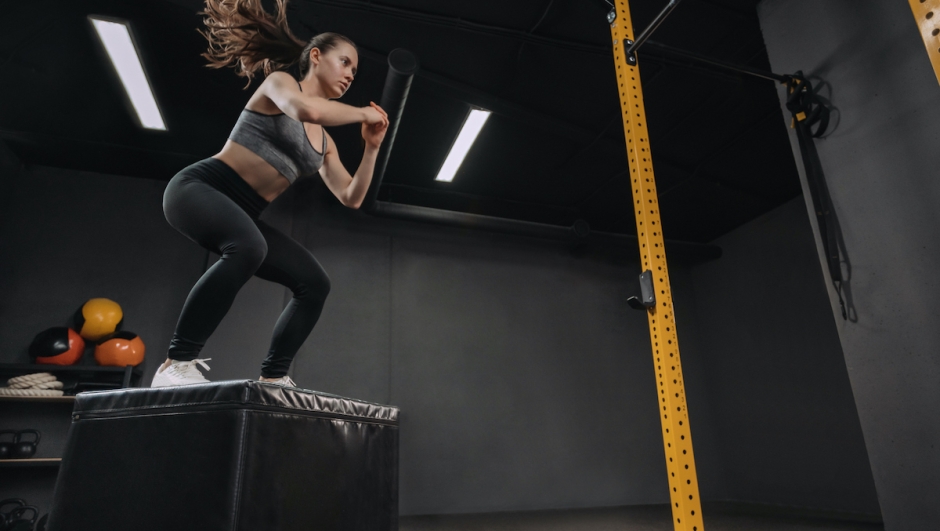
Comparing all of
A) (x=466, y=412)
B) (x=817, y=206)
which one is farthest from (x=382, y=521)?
(x=466, y=412)

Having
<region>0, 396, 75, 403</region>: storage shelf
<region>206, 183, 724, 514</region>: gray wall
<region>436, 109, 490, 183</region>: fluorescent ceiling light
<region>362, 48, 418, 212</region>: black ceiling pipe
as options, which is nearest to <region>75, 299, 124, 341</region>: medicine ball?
<region>0, 396, 75, 403</region>: storage shelf

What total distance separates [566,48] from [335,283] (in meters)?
3.10

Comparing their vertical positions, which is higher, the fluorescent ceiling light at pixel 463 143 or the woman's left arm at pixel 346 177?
the fluorescent ceiling light at pixel 463 143

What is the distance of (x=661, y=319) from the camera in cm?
161

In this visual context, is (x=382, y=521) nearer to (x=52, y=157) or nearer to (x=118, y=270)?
(x=118, y=270)

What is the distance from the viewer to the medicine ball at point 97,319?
4000 mm

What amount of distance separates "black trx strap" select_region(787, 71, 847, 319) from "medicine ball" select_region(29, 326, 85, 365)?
4976 millimetres

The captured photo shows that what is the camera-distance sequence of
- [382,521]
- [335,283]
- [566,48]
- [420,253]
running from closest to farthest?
[382,521]
[566,48]
[335,283]
[420,253]

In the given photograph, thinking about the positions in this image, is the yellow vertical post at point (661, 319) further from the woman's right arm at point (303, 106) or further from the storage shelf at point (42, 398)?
the storage shelf at point (42, 398)

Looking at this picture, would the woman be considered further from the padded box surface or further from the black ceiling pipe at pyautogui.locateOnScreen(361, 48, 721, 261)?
the black ceiling pipe at pyautogui.locateOnScreen(361, 48, 721, 261)

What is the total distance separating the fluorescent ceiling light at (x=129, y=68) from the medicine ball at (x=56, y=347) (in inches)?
69.8

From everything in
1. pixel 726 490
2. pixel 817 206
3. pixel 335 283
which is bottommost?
pixel 726 490

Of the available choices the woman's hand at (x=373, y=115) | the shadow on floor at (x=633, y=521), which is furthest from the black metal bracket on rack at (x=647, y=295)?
the shadow on floor at (x=633, y=521)

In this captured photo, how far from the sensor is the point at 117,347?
3896 mm
